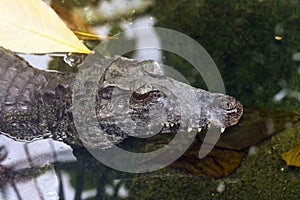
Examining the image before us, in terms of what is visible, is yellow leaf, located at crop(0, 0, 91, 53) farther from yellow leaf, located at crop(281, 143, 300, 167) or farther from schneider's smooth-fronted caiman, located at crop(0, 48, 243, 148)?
yellow leaf, located at crop(281, 143, 300, 167)

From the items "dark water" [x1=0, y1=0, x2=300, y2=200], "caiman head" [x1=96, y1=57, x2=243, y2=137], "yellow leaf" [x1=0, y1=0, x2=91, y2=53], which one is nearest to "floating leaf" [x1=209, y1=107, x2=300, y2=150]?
"dark water" [x1=0, y1=0, x2=300, y2=200]

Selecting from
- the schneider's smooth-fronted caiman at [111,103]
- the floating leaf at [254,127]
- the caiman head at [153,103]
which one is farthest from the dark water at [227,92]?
the caiman head at [153,103]

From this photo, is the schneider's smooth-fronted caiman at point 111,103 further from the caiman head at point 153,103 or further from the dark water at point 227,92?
the dark water at point 227,92

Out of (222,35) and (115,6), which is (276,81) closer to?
(222,35)

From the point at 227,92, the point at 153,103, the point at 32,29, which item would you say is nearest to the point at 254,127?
the point at 227,92

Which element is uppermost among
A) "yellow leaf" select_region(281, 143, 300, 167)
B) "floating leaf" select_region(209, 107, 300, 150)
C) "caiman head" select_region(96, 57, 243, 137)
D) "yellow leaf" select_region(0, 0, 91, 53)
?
"yellow leaf" select_region(0, 0, 91, 53)

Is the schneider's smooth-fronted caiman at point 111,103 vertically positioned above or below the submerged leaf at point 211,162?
above

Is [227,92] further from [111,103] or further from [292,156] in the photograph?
[111,103]
